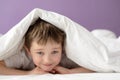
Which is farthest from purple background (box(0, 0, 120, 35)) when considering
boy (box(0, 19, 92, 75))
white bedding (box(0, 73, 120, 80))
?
white bedding (box(0, 73, 120, 80))

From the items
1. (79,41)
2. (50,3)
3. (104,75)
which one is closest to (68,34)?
(79,41)

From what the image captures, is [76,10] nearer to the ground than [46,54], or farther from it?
farther from it

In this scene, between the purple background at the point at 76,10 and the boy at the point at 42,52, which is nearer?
the boy at the point at 42,52

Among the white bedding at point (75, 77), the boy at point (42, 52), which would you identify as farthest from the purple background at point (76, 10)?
the white bedding at point (75, 77)

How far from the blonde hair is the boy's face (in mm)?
15

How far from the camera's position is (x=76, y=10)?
6.54ft

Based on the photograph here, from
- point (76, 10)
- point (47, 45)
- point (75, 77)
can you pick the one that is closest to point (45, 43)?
point (47, 45)

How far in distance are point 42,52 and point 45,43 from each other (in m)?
0.03

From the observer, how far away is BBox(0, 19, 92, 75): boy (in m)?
0.84

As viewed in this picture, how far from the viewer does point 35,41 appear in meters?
0.86

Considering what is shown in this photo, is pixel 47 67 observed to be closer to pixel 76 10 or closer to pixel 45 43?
pixel 45 43

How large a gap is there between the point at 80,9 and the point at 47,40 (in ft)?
3.93

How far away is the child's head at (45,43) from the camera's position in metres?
0.84

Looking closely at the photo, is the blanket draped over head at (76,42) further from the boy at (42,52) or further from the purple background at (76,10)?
the purple background at (76,10)
